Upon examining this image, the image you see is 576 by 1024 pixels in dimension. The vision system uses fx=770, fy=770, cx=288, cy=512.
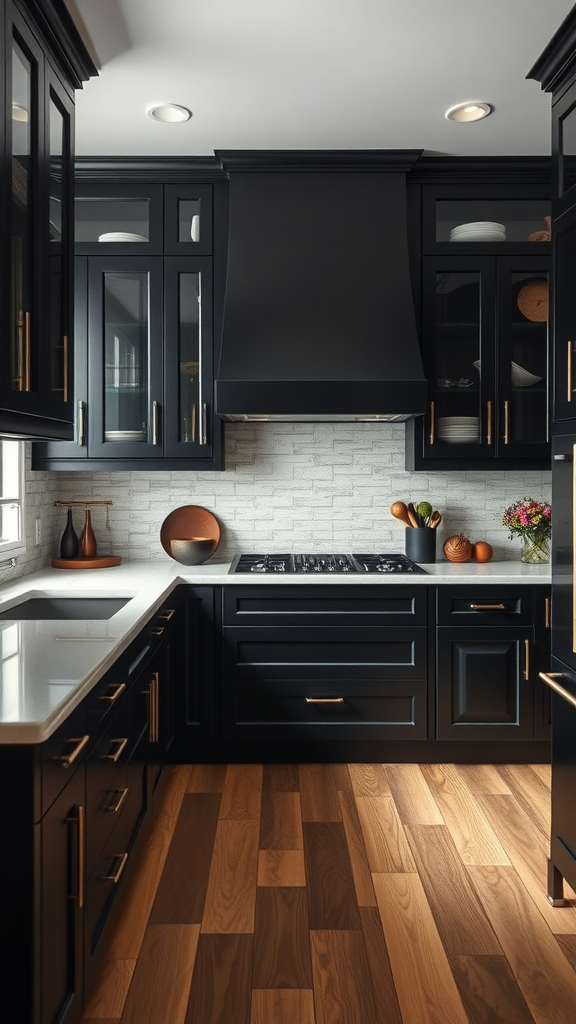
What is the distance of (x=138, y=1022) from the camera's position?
1857mm

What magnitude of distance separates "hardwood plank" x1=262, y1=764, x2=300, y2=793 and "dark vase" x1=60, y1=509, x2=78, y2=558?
1379mm

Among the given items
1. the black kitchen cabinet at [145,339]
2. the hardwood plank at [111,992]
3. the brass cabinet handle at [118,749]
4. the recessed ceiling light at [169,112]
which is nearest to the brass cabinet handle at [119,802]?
the brass cabinet handle at [118,749]

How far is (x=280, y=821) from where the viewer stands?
295cm

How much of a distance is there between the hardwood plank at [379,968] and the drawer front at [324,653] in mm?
1234

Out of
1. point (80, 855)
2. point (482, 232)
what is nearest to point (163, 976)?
point (80, 855)

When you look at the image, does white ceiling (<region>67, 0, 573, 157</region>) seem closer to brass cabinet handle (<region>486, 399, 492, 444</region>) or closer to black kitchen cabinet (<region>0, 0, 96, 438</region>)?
black kitchen cabinet (<region>0, 0, 96, 438</region>)

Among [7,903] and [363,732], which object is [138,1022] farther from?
[363,732]

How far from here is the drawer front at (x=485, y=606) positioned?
137 inches

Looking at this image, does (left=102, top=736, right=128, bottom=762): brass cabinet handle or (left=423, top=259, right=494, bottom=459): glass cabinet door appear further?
(left=423, top=259, right=494, bottom=459): glass cabinet door

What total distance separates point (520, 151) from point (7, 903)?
351 cm

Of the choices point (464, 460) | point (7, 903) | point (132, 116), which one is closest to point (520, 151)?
point (464, 460)

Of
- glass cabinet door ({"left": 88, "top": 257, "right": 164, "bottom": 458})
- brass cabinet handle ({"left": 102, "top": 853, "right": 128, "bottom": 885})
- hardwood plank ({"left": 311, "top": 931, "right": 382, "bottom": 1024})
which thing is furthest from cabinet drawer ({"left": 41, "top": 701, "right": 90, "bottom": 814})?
glass cabinet door ({"left": 88, "top": 257, "right": 164, "bottom": 458})

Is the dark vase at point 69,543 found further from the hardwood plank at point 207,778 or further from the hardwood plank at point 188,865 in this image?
the hardwood plank at point 188,865

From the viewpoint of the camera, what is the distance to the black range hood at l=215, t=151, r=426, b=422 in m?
3.48
